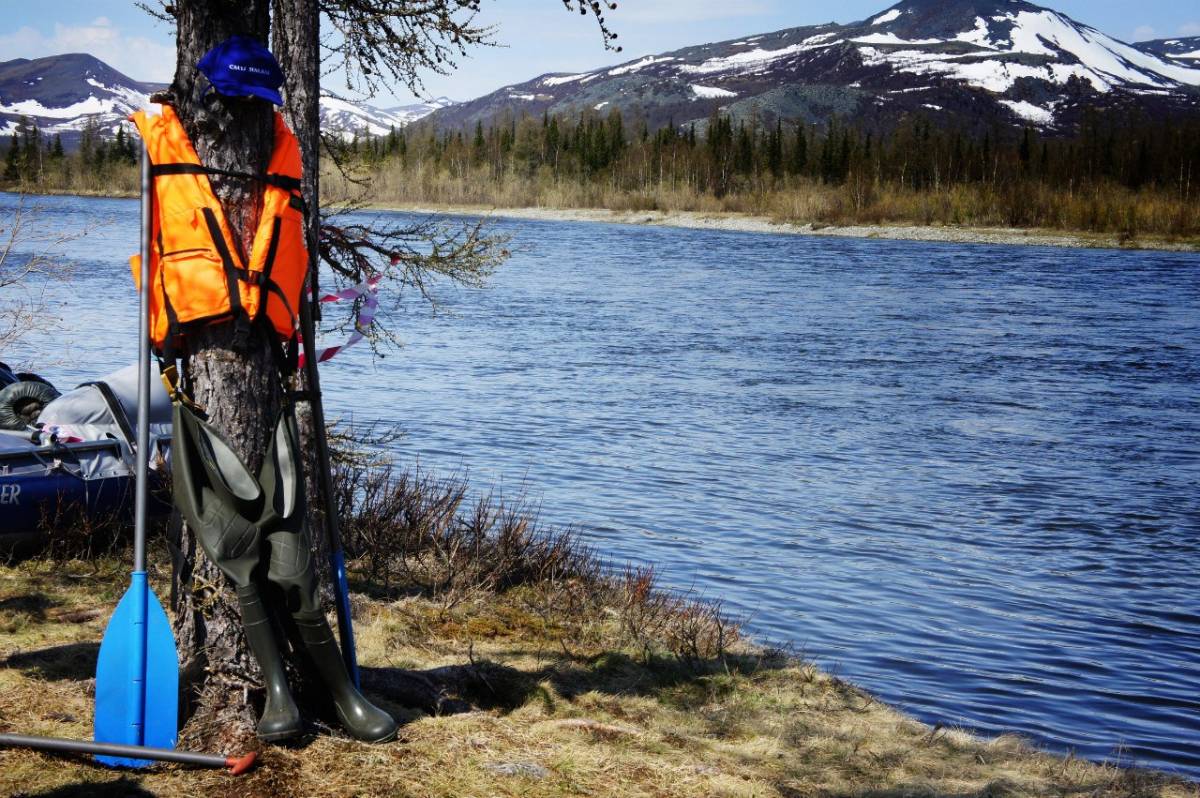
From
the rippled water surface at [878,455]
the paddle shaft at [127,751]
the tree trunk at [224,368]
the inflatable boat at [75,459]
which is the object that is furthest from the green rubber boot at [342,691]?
the rippled water surface at [878,455]

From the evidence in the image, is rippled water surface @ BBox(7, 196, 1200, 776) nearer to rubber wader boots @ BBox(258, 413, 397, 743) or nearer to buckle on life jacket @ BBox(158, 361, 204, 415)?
rubber wader boots @ BBox(258, 413, 397, 743)

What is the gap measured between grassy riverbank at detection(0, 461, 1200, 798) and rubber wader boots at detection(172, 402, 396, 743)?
0.28 metres

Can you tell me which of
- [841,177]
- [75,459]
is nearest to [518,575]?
[75,459]

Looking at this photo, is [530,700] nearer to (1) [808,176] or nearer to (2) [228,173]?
(2) [228,173]

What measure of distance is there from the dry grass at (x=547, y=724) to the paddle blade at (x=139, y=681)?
14 cm

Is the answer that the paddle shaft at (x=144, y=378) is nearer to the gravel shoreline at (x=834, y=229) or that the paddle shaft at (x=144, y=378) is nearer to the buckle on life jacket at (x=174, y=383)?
the buckle on life jacket at (x=174, y=383)

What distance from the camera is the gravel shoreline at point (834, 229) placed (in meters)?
53.2

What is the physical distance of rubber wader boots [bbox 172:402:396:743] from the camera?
4227 mm

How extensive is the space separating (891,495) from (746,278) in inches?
1033

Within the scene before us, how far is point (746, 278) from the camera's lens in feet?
126

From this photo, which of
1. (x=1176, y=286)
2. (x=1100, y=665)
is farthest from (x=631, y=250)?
(x=1100, y=665)

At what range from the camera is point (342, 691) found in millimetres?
4480

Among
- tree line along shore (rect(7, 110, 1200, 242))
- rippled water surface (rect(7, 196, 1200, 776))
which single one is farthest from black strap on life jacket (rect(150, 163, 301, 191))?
tree line along shore (rect(7, 110, 1200, 242))

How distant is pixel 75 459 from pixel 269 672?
3722mm
